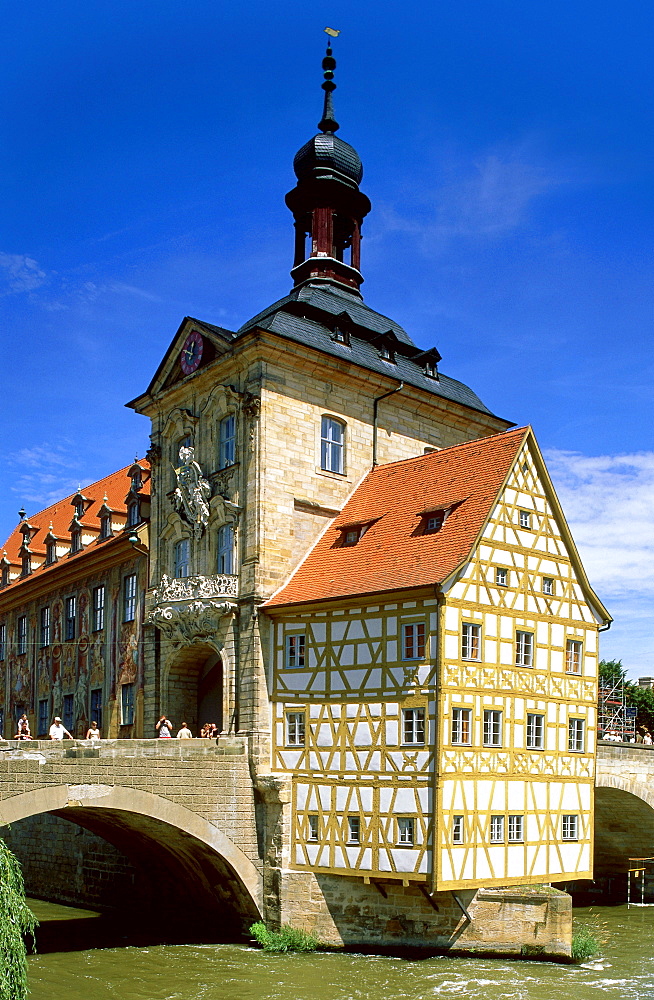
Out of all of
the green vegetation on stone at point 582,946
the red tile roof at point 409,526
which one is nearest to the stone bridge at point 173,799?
the red tile roof at point 409,526

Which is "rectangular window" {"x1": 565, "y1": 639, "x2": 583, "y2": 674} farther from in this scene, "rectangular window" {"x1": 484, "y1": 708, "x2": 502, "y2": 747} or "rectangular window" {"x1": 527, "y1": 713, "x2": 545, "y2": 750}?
"rectangular window" {"x1": 484, "y1": 708, "x2": 502, "y2": 747}

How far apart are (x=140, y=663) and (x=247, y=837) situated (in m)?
8.69

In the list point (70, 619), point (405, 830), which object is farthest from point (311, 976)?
point (70, 619)

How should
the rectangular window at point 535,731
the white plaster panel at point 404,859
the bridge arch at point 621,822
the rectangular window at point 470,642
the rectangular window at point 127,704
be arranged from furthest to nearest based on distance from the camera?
the rectangular window at point 127,704, the bridge arch at point 621,822, the rectangular window at point 535,731, the rectangular window at point 470,642, the white plaster panel at point 404,859

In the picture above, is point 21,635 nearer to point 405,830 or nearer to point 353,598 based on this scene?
point 353,598

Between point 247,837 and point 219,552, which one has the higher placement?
point 219,552

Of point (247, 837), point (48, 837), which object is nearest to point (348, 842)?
point (247, 837)

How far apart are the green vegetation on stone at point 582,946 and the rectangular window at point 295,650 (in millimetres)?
8209

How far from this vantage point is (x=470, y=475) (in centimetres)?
2717

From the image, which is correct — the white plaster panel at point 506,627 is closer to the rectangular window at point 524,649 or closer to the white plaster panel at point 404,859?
the rectangular window at point 524,649

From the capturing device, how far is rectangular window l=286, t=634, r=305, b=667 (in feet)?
88.7

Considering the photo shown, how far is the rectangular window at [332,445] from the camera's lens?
30.3 m

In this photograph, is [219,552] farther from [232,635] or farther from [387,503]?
[387,503]

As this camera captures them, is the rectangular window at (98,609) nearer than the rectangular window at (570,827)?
No
